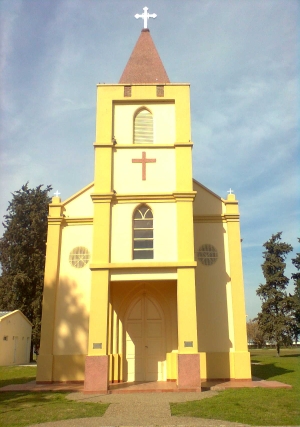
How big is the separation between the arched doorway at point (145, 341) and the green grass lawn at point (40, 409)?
12.6ft

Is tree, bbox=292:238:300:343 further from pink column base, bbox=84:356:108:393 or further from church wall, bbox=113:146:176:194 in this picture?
pink column base, bbox=84:356:108:393

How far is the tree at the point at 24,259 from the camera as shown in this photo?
34.3 meters

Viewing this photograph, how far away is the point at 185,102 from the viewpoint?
1748cm

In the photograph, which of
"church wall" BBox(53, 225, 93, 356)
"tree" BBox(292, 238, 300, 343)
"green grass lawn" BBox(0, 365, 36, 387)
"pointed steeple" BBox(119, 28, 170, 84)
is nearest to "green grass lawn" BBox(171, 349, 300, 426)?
"church wall" BBox(53, 225, 93, 356)

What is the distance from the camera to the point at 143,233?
52.5 feet

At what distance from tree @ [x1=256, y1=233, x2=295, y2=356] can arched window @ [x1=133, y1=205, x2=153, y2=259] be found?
28275 mm

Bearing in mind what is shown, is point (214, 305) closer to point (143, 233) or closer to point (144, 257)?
point (144, 257)

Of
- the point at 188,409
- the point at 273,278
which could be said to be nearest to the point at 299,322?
the point at 273,278

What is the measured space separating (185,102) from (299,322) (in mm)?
29677

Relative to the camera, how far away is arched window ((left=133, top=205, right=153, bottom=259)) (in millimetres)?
15703

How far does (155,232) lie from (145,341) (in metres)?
4.69

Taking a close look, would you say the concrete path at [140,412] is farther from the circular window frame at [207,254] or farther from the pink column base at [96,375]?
the circular window frame at [207,254]

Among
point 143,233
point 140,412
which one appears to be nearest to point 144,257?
point 143,233

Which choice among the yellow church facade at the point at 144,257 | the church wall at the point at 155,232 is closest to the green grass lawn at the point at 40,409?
the yellow church facade at the point at 144,257
